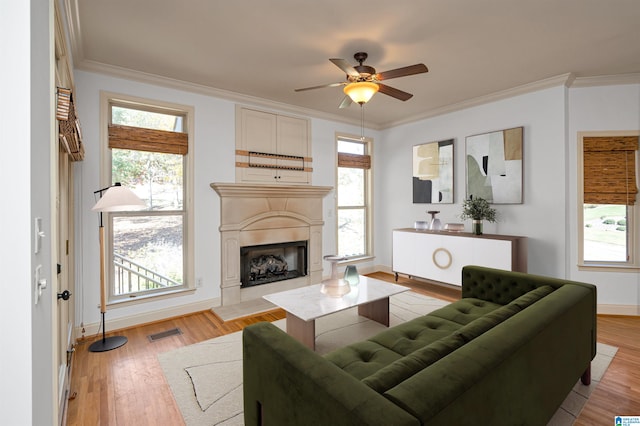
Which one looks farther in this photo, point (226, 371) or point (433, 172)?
point (433, 172)

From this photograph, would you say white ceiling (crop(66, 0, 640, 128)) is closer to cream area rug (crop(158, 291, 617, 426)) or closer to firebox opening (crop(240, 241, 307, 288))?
firebox opening (crop(240, 241, 307, 288))

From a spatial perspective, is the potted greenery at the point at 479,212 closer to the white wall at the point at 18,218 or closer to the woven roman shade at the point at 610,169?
the woven roman shade at the point at 610,169

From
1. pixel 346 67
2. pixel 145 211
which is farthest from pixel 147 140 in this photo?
pixel 346 67

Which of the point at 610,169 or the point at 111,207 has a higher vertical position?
the point at 610,169

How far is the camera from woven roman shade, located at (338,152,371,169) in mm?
5258

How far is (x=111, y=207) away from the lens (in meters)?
2.68

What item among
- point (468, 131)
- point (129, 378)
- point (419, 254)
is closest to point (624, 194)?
point (468, 131)

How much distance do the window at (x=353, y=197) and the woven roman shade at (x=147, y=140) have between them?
2.60 m

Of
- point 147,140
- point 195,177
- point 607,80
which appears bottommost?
point 195,177

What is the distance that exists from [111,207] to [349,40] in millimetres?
2621

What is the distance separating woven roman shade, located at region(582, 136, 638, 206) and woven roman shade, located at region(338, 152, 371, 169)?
3.07 m

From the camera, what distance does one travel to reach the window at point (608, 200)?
3.61m

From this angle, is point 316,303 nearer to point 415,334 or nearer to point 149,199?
point 415,334

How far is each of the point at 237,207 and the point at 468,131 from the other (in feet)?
11.7
